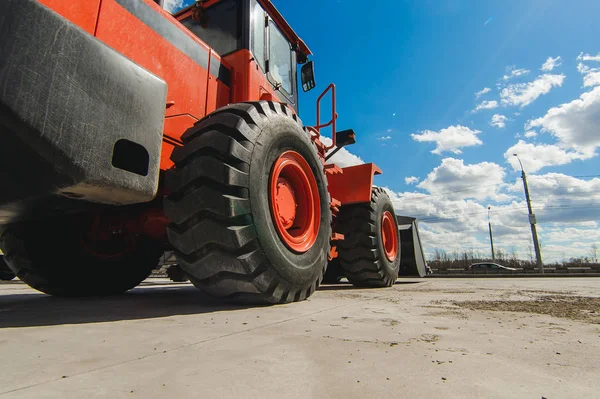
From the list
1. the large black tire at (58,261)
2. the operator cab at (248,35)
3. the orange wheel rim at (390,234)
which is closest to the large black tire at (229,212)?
the operator cab at (248,35)

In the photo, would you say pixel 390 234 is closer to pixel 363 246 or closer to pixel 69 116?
pixel 363 246

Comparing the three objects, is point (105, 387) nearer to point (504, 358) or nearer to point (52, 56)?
point (504, 358)

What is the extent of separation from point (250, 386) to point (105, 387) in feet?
1.25

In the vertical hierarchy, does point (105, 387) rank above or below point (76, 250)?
below

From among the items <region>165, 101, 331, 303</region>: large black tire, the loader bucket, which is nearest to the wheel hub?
<region>165, 101, 331, 303</region>: large black tire

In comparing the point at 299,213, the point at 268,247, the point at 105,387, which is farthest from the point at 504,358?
the point at 299,213

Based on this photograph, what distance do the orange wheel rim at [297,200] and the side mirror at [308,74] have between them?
194 centimetres

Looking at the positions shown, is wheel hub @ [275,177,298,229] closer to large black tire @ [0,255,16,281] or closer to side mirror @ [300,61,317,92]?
side mirror @ [300,61,317,92]

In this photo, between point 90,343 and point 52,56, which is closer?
point 90,343

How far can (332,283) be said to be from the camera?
6605mm

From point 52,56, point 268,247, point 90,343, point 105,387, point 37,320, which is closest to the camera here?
point 105,387

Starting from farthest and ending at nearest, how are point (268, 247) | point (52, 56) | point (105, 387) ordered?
point (268, 247)
point (52, 56)
point (105, 387)

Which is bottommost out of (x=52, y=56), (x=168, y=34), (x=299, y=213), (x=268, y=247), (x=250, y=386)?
(x=250, y=386)

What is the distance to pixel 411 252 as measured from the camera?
7238 millimetres
